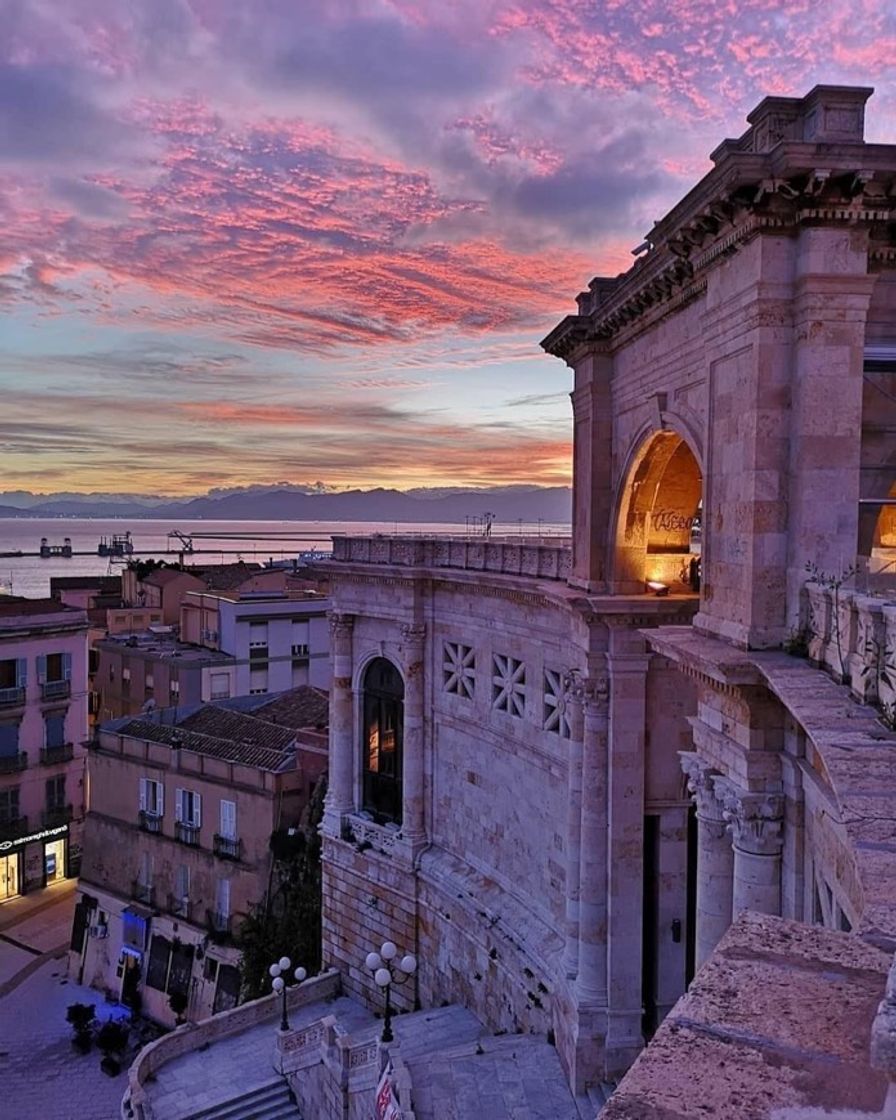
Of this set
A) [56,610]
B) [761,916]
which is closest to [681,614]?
[761,916]

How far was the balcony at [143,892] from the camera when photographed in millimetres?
33188

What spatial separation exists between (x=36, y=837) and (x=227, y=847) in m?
14.6

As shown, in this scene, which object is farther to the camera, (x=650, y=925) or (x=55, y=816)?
(x=55, y=816)

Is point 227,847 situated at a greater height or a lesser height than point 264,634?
lesser

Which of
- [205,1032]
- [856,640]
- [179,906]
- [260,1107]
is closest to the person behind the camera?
[856,640]

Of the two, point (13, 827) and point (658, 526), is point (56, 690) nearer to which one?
point (13, 827)

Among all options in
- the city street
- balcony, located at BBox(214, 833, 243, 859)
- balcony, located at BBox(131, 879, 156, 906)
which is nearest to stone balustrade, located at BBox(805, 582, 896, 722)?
balcony, located at BBox(214, 833, 243, 859)

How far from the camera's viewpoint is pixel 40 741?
41.6m

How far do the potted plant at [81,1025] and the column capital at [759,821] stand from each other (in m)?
27.2

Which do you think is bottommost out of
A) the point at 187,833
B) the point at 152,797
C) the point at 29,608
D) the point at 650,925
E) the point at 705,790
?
the point at 187,833

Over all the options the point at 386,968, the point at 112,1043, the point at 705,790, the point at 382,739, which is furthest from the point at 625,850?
the point at 112,1043

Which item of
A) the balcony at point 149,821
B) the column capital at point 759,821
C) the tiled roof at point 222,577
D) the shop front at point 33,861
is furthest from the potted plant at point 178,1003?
the tiled roof at point 222,577

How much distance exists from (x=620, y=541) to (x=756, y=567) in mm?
5995

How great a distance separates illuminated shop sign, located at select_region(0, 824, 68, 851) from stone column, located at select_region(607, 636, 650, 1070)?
106ft
